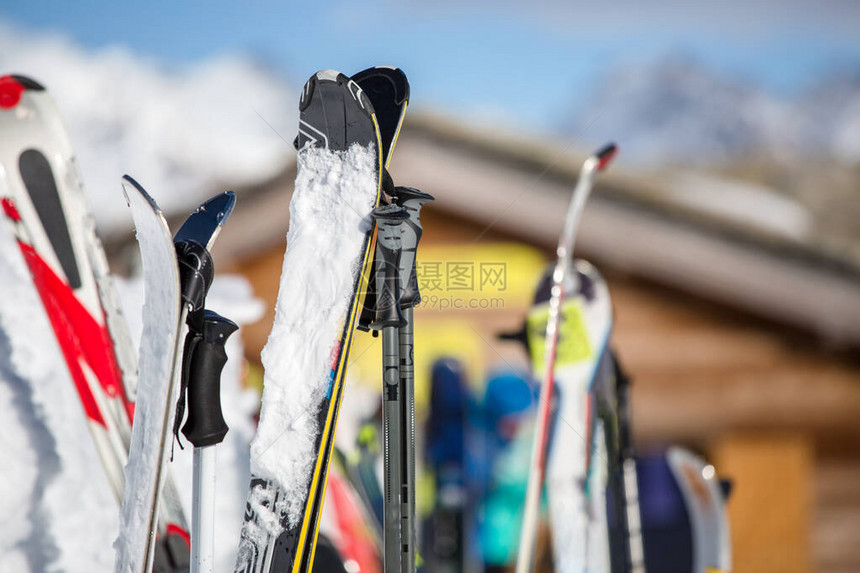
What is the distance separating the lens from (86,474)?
1130mm

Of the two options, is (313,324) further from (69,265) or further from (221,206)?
(69,265)

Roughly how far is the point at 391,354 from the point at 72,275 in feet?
1.59

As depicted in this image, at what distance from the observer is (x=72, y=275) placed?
1042mm

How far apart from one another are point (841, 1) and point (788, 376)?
2101 cm

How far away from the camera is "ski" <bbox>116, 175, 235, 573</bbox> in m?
0.80

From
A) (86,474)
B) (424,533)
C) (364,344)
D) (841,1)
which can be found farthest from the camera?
(841,1)

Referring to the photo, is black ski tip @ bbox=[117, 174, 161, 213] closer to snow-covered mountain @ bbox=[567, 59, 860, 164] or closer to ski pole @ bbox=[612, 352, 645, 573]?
snow-covered mountain @ bbox=[567, 59, 860, 164]

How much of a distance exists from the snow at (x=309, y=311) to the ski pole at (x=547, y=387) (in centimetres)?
48

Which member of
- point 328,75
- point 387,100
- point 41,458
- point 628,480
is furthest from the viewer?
point 628,480

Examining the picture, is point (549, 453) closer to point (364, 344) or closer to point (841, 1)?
point (364, 344)

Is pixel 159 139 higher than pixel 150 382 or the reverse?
higher

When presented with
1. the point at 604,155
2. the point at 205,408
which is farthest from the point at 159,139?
the point at 205,408

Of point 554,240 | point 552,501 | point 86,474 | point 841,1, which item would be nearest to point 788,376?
point 554,240

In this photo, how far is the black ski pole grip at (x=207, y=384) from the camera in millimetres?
810
